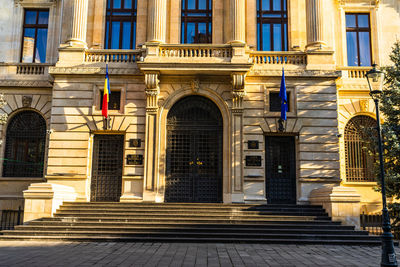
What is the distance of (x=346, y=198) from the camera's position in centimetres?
1647

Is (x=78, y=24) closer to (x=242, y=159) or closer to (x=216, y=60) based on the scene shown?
(x=216, y=60)

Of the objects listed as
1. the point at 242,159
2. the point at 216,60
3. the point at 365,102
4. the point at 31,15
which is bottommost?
the point at 242,159

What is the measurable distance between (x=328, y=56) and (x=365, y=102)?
408cm

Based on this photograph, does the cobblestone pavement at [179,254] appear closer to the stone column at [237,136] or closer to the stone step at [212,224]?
the stone step at [212,224]

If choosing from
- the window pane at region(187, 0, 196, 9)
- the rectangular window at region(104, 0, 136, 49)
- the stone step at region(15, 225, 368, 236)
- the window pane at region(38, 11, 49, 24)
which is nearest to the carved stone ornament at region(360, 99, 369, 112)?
the stone step at region(15, 225, 368, 236)

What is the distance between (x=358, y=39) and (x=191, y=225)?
16.5 metres

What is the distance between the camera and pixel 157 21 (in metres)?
21.1

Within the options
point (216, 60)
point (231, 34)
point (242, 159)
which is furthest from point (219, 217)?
point (231, 34)

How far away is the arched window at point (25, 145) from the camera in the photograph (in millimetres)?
22172

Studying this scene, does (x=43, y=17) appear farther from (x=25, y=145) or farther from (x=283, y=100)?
(x=283, y=100)

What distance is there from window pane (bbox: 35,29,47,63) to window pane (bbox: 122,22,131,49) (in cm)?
517

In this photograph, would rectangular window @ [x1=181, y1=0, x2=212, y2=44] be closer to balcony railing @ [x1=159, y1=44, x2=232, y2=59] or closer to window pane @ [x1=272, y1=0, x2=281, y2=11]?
balcony railing @ [x1=159, y1=44, x2=232, y2=59]

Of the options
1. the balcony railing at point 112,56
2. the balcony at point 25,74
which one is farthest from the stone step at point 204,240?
the balcony at point 25,74

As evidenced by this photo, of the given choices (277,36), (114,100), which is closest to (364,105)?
(277,36)
